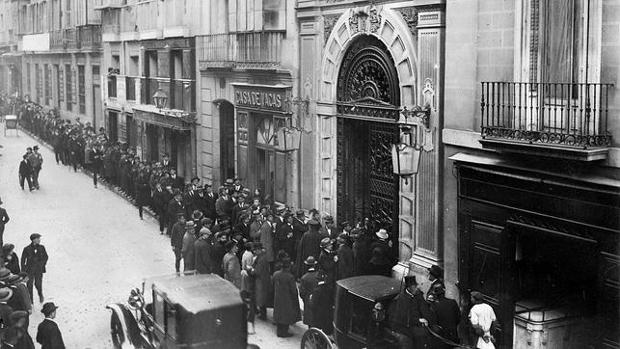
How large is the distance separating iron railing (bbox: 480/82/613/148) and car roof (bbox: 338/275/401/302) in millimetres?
2855

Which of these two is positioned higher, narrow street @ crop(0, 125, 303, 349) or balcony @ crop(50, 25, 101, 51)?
balcony @ crop(50, 25, 101, 51)

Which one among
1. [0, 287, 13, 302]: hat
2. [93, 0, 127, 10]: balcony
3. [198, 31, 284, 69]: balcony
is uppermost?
[93, 0, 127, 10]: balcony

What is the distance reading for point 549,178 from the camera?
1172cm

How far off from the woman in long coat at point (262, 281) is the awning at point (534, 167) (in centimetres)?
408

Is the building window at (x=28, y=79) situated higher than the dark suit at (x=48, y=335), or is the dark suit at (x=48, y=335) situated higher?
the building window at (x=28, y=79)

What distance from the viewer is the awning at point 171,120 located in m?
26.0

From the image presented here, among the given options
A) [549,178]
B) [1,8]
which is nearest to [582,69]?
[549,178]

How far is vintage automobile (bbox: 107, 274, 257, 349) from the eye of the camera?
1080cm

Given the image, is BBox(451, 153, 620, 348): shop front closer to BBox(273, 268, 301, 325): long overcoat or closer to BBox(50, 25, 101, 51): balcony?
BBox(273, 268, 301, 325): long overcoat

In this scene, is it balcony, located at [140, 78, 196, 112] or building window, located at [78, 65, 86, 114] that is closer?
balcony, located at [140, 78, 196, 112]

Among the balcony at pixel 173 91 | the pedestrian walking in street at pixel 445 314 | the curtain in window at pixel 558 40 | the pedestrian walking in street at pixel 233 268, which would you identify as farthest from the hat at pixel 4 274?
the balcony at pixel 173 91

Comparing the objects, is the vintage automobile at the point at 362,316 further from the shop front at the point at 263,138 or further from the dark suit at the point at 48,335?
the shop front at the point at 263,138

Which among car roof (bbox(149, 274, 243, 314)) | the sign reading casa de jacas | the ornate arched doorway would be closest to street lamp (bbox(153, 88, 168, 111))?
the sign reading casa de jacas

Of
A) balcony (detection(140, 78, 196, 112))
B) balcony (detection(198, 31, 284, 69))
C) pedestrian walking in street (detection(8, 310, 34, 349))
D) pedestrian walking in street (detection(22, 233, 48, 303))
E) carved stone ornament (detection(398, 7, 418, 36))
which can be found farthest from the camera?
balcony (detection(140, 78, 196, 112))
